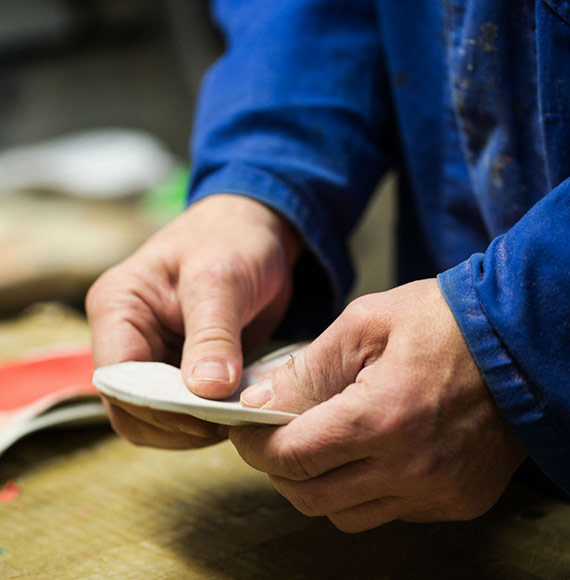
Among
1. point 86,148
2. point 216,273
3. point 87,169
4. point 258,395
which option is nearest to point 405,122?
point 216,273

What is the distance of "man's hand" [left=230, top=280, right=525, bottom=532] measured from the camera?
1.27 feet

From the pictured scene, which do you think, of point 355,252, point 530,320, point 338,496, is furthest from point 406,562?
point 355,252

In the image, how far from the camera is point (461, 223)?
0.69 m

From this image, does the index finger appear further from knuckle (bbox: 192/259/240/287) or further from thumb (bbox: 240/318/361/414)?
knuckle (bbox: 192/259/240/287)

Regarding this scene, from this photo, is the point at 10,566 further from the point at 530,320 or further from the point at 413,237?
the point at 413,237

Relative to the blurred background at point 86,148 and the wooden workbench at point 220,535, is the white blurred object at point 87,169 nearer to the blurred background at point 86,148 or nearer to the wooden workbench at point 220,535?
the blurred background at point 86,148

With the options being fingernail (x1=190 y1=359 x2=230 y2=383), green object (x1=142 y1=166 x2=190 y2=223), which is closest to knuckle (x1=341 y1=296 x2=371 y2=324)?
fingernail (x1=190 y1=359 x2=230 y2=383)

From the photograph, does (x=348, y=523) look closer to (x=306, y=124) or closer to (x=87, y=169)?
(x=306, y=124)

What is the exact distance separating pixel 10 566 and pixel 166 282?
239 mm

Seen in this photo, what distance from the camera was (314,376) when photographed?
429mm

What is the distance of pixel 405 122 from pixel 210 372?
0.34 metres

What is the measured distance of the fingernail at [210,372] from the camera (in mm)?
470

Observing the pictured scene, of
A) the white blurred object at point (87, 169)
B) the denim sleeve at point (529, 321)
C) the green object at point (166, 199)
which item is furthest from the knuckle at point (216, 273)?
the white blurred object at point (87, 169)

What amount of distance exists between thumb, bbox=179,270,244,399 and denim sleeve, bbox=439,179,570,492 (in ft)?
0.54
